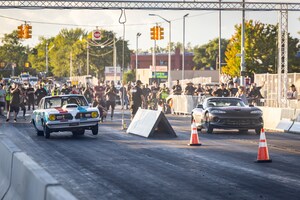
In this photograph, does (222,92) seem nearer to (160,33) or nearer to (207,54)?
(160,33)

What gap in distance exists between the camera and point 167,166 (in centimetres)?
1530

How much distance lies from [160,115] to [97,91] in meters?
13.0

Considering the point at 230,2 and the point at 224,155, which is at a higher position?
the point at 230,2

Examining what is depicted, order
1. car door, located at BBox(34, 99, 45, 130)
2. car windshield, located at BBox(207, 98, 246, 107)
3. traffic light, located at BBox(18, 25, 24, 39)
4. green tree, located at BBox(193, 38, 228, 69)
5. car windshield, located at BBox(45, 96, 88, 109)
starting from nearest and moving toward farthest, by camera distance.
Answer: car door, located at BBox(34, 99, 45, 130) → car windshield, located at BBox(45, 96, 88, 109) → car windshield, located at BBox(207, 98, 246, 107) → traffic light, located at BBox(18, 25, 24, 39) → green tree, located at BBox(193, 38, 228, 69)

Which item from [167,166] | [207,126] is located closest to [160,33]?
[207,126]

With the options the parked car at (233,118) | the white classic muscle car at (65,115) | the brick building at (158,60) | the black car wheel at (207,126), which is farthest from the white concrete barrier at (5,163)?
the brick building at (158,60)

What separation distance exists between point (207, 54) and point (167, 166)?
175m

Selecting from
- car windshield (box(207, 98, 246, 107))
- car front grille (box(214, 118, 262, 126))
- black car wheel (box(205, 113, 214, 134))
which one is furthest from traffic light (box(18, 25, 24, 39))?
car front grille (box(214, 118, 262, 126))

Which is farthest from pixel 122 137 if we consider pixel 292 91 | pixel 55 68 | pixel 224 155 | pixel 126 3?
pixel 55 68

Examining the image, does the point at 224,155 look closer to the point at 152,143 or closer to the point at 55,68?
the point at 152,143

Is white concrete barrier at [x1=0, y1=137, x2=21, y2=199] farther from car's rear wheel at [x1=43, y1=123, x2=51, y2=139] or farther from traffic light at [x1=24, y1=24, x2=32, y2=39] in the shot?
traffic light at [x1=24, y1=24, x2=32, y2=39]

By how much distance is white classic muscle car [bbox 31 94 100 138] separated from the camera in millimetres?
23188

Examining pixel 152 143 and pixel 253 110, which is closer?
pixel 152 143

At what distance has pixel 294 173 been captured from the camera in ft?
46.0
